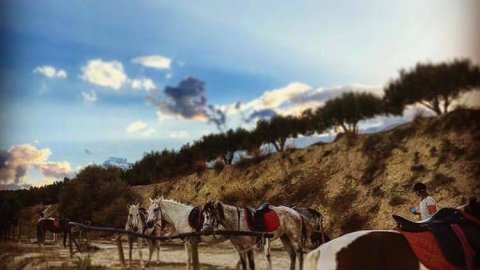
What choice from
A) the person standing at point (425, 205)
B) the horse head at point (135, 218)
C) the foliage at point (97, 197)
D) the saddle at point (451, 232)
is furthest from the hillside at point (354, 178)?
the saddle at point (451, 232)

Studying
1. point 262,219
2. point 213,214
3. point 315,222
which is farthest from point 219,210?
point 315,222

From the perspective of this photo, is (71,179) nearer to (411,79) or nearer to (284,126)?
(284,126)

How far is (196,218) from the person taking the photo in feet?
22.6

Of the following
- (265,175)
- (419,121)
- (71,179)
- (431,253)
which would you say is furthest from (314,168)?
(431,253)

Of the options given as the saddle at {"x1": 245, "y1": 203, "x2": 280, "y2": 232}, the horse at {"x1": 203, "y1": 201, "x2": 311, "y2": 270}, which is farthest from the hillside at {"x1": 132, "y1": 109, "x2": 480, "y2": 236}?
the saddle at {"x1": 245, "y1": 203, "x2": 280, "y2": 232}

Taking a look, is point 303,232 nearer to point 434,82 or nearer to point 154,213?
point 154,213

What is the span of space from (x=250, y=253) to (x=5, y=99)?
3994mm

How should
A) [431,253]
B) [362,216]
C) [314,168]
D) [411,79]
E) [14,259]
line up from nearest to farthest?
[431,253] < [14,259] < [411,79] < [362,216] < [314,168]

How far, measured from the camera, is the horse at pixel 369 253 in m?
3.61

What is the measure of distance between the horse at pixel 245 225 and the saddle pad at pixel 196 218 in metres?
0.16

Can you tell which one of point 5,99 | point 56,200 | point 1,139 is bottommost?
point 56,200

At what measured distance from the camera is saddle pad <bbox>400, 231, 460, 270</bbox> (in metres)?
3.59

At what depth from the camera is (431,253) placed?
3623 mm

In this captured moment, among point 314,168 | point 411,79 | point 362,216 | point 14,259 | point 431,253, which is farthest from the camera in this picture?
point 314,168
